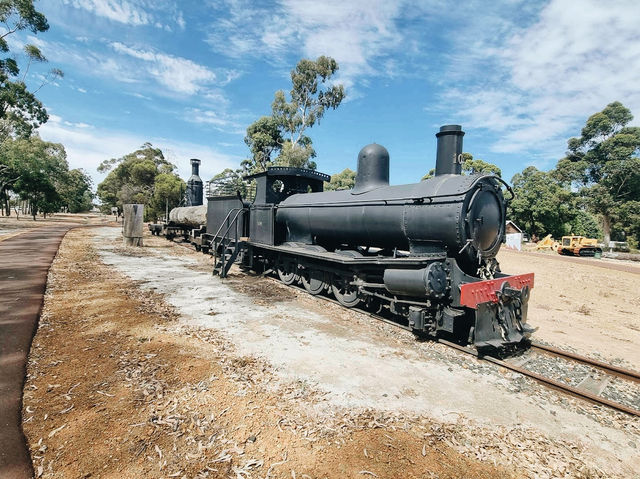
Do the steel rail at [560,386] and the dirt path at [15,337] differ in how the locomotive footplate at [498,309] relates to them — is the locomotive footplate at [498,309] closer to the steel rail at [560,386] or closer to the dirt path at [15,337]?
the steel rail at [560,386]

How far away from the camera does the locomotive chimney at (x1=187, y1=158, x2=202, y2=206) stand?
2444 cm

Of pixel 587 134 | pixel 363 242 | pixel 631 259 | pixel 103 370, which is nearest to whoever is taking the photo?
pixel 103 370

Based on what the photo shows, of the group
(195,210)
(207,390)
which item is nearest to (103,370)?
(207,390)

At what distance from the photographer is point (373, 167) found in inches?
319

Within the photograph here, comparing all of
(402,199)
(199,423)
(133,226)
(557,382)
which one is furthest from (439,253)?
(133,226)

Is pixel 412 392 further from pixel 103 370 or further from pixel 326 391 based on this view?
pixel 103 370

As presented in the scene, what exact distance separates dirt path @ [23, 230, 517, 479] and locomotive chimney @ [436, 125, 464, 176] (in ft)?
15.7

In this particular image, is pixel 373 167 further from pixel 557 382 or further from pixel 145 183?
pixel 145 183

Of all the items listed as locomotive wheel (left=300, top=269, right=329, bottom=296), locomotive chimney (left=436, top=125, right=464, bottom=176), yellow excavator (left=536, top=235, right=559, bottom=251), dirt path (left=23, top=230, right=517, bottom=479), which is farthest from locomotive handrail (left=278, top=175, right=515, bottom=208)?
yellow excavator (left=536, top=235, right=559, bottom=251)

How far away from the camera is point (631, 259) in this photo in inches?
1160

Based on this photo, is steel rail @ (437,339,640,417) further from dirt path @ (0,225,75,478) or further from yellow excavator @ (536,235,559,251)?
yellow excavator @ (536,235,559,251)

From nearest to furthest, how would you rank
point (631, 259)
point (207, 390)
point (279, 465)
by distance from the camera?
point (279, 465), point (207, 390), point (631, 259)

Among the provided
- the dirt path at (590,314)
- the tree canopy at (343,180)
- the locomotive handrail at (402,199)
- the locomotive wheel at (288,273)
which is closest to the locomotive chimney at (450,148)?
the locomotive handrail at (402,199)

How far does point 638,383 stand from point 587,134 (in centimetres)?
4701
